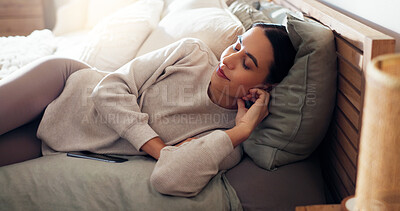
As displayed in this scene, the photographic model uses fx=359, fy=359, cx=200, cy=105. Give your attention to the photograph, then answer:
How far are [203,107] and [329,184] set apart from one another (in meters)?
0.48

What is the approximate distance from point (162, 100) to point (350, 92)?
1.93 feet

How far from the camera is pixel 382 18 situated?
36.9 inches

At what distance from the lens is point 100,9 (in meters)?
2.76

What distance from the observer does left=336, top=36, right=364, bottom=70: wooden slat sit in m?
0.85

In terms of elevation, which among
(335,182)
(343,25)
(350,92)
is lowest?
(335,182)

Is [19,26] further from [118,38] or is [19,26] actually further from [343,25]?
[343,25]

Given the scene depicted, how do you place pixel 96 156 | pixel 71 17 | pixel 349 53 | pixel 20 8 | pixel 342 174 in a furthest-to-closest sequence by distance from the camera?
pixel 20 8 → pixel 71 17 → pixel 96 156 → pixel 342 174 → pixel 349 53

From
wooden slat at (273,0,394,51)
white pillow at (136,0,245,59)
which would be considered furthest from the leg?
wooden slat at (273,0,394,51)

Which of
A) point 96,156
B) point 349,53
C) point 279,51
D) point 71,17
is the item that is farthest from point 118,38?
Result: point 71,17

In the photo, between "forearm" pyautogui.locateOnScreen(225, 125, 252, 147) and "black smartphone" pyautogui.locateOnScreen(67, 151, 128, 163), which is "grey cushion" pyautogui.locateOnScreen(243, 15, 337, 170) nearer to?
"forearm" pyautogui.locateOnScreen(225, 125, 252, 147)

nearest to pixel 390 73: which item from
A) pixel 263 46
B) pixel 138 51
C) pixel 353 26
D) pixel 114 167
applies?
A: pixel 353 26

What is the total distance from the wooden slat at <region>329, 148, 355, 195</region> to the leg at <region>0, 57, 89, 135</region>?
94cm

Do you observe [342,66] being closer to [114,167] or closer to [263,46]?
[263,46]

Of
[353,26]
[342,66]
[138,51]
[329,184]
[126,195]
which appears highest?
[353,26]
